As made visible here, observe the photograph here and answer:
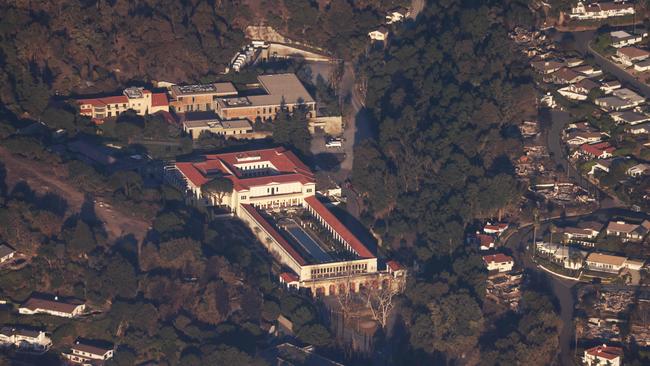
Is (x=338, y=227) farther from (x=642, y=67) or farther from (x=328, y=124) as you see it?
(x=642, y=67)

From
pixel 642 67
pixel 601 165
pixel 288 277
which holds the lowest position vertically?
pixel 288 277

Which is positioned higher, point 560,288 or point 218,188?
point 218,188

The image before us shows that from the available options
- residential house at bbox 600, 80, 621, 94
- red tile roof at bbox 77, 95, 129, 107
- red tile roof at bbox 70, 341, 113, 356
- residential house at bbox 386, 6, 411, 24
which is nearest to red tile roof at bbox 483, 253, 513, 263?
residential house at bbox 600, 80, 621, 94

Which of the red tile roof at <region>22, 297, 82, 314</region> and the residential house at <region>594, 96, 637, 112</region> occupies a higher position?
the residential house at <region>594, 96, 637, 112</region>

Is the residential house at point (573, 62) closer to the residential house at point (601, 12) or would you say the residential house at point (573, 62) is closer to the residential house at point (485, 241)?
the residential house at point (601, 12)

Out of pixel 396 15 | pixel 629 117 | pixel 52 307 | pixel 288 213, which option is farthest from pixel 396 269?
pixel 396 15

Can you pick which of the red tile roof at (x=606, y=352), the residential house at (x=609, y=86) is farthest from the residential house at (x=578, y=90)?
the red tile roof at (x=606, y=352)

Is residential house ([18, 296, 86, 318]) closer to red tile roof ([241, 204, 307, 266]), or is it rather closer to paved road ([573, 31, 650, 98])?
red tile roof ([241, 204, 307, 266])
